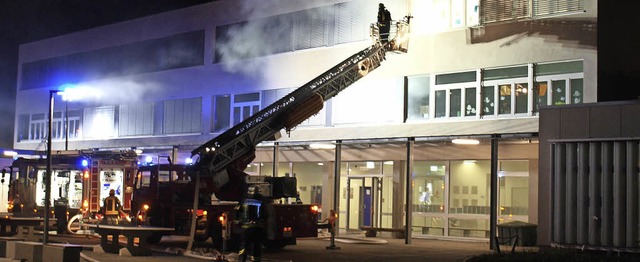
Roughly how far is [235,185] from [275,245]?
6.49 feet

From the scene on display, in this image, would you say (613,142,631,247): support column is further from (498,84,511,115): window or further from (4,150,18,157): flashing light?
(4,150,18,157): flashing light

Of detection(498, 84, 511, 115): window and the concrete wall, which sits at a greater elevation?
detection(498, 84, 511, 115): window

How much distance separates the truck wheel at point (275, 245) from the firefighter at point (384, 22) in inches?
266

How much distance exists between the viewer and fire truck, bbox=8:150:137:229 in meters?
28.1

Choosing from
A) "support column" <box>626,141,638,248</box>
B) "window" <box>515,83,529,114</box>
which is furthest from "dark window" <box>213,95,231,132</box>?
"support column" <box>626,141,638,248</box>

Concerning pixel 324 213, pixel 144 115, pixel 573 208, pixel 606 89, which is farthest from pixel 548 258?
pixel 144 115

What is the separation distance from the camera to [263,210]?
15.7 meters

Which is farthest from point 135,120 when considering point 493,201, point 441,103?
point 493,201

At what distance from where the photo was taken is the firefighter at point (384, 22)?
22828mm

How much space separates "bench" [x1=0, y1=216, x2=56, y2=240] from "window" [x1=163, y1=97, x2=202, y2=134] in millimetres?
10154

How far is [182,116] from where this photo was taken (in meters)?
33.6

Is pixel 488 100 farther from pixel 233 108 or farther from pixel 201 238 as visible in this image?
pixel 233 108

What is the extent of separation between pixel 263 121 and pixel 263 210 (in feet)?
17.6

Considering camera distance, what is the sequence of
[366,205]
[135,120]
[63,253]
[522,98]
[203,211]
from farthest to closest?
[135,120] → [366,205] → [522,98] → [203,211] → [63,253]
